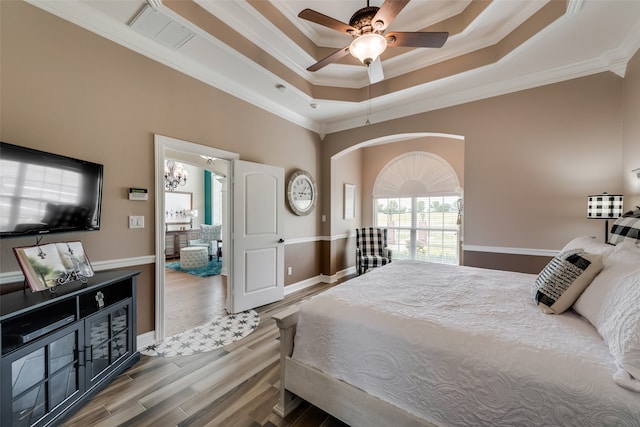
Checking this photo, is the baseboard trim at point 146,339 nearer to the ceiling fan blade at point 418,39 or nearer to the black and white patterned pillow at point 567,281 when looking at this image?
the black and white patterned pillow at point 567,281

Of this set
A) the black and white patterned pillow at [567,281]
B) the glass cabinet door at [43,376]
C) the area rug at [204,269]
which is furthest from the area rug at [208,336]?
the black and white patterned pillow at [567,281]

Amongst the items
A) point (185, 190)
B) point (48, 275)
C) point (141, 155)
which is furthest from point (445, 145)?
point (185, 190)

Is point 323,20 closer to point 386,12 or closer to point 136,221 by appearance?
point 386,12

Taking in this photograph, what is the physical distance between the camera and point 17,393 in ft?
4.44

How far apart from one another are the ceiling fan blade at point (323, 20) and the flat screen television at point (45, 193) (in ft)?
6.72

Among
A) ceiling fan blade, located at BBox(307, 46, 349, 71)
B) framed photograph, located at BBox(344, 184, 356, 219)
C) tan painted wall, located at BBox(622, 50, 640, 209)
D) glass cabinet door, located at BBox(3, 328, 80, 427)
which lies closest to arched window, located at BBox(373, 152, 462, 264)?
framed photograph, located at BBox(344, 184, 356, 219)

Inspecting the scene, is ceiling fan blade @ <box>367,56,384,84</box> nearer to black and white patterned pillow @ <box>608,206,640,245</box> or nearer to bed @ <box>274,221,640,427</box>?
bed @ <box>274,221,640,427</box>

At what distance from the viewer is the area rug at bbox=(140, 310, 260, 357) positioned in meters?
2.40

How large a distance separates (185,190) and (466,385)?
8668 millimetres

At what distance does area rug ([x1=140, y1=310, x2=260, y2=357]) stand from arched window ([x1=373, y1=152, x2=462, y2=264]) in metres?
3.53

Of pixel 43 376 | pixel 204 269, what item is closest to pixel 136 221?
pixel 43 376

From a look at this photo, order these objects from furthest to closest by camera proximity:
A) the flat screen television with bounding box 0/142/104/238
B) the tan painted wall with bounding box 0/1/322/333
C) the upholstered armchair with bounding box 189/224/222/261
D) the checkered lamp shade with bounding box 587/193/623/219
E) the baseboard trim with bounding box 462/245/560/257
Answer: the upholstered armchair with bounding box 189/224/222/261 → the baseboard trim with bounding box 462/245/560/257 → the checkered lamp shade with bounding box 587/193/623/219 → the tan painted wall with bounding box 0/1/322/333 → the flat screen television with bounding box 0/142/104/238

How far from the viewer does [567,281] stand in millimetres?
1375

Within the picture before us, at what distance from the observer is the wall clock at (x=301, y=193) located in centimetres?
406
